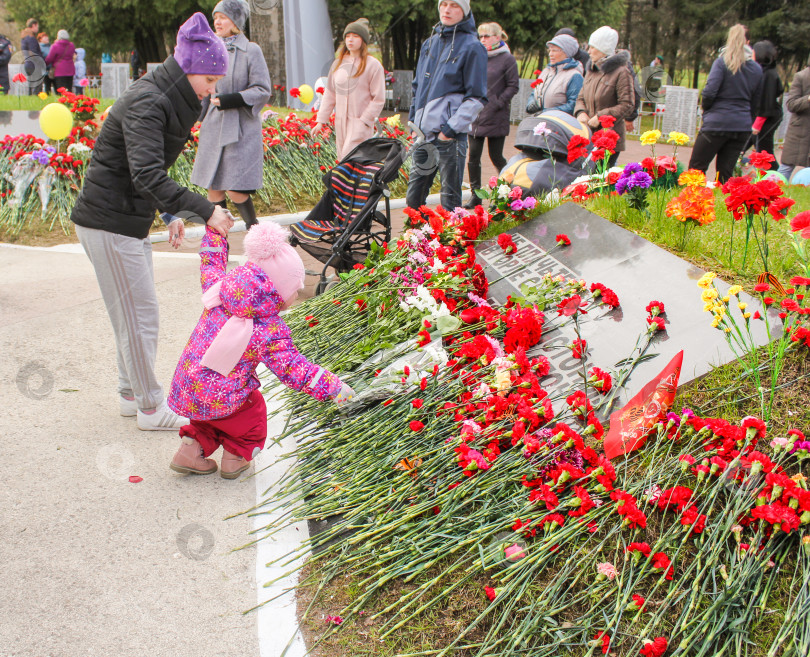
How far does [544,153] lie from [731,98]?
2.38 m

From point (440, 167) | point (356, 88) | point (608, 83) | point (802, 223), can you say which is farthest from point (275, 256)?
point (608, 83)

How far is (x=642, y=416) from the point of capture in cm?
247

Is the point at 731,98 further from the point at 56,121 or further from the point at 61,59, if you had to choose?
the point at 61,59

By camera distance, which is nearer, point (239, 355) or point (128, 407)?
point (239, 355)

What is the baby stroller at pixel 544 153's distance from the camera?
199 inches

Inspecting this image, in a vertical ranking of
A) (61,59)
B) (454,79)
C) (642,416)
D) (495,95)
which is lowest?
(61,59)

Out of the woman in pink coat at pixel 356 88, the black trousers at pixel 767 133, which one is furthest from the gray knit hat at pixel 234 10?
the black trousers at pixel 767 133

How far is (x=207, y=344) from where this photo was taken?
2842 mm

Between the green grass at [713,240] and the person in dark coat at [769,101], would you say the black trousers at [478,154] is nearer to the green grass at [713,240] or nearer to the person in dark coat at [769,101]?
the person in dark coat at [769,101]

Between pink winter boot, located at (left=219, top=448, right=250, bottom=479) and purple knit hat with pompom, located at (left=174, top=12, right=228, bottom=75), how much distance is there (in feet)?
5.58

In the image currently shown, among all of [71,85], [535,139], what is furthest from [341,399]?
[71,85]

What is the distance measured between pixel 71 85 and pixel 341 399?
1721 centimetres

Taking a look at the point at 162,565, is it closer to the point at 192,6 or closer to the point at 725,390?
the point at 725,390

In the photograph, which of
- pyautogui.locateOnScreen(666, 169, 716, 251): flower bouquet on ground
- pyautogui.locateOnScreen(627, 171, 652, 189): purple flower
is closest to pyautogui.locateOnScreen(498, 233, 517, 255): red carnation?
pyautogui.locateOnScreen(627, 171, 652, 189): purple flower
